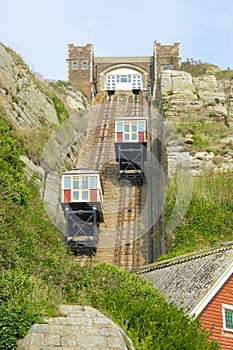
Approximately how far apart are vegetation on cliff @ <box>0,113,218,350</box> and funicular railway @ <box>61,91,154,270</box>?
29.7 feet

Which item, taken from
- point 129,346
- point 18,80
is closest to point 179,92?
point 18,80

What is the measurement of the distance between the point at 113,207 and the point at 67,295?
717 inches

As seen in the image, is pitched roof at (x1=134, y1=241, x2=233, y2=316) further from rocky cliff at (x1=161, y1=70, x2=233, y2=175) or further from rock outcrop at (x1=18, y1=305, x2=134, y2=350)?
rocky cliff at (x1=161, y1=70, x2=233, y2=175)

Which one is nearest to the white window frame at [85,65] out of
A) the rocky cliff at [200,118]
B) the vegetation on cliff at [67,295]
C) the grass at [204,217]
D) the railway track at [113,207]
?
the rocky cliff at [200,118]

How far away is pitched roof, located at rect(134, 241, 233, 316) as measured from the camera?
16.2 meters

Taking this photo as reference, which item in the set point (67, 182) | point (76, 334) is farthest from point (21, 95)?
point (76, 334)

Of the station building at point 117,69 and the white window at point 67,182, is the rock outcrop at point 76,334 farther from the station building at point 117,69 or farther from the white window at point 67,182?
the station building at point 117,69

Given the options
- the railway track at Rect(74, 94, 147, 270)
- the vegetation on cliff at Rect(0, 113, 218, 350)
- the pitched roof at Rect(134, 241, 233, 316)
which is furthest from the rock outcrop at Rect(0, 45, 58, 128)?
the pitched roof at Rect(134, 241, 233, 316)

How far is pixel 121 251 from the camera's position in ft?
92.7

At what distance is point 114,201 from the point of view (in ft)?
108

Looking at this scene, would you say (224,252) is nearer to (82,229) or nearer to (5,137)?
(5,137)

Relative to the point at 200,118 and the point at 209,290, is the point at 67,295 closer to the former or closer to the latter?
the point at 209,290

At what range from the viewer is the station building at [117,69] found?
185 ft

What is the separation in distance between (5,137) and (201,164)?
537 inches
